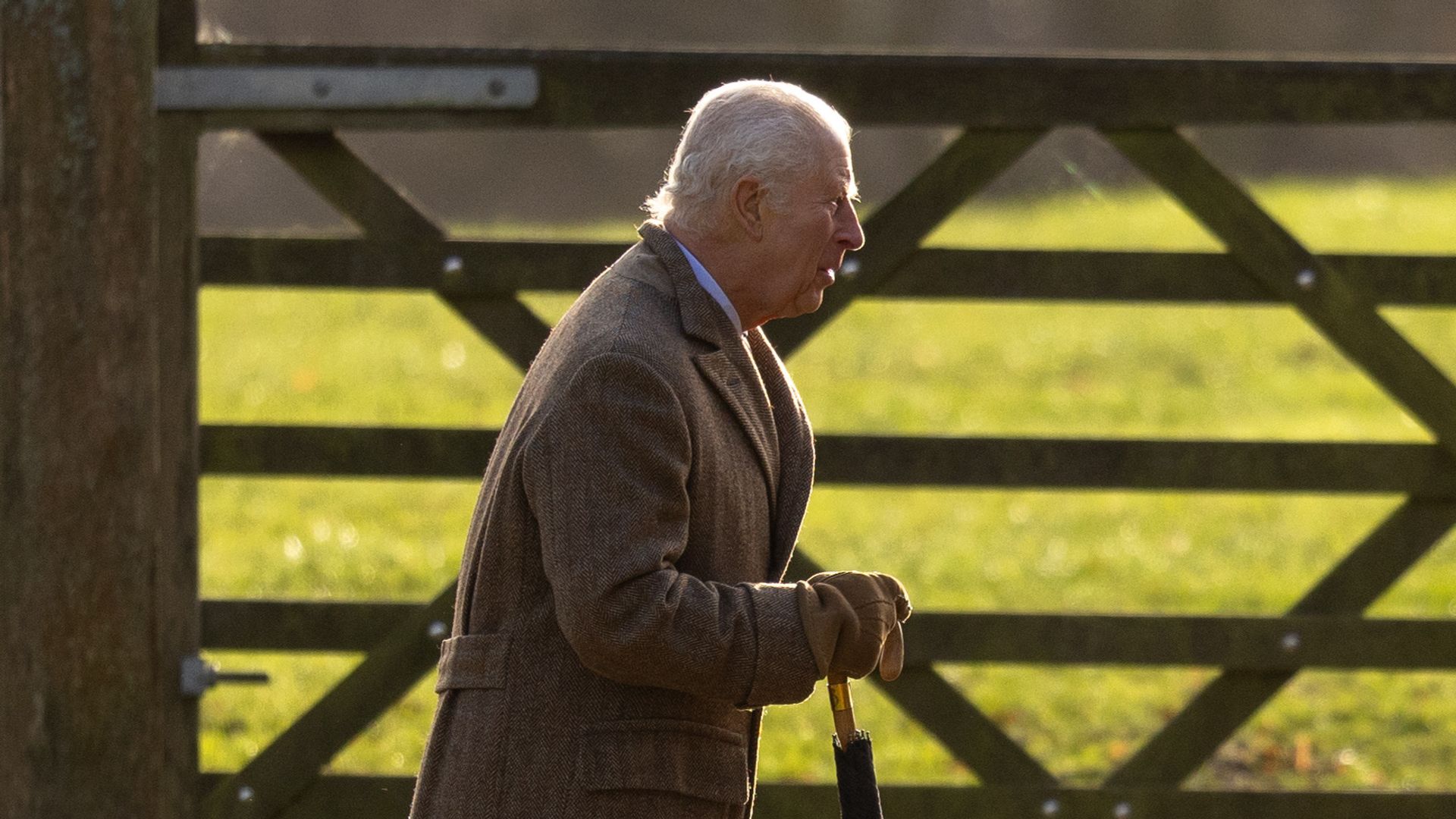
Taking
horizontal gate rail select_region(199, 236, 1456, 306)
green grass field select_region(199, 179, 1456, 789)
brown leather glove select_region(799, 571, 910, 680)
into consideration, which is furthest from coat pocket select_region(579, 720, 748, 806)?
green grass field select_region(199, 179, 1456, 789)

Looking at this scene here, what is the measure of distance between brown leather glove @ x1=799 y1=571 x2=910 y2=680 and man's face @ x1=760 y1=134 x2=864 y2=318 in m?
0.41

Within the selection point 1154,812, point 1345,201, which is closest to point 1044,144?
point 1154,812

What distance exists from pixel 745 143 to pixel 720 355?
0.97ft

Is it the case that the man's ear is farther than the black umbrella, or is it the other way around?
the black umbrella

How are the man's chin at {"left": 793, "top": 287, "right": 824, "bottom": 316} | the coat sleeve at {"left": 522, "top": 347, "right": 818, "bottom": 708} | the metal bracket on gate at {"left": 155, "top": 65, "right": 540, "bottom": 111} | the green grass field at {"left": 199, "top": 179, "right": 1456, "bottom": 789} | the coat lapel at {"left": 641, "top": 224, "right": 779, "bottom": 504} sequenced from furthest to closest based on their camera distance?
the green grass field at {"left": 199, "top": 179, "right": 1456, "bottom": 789} < the metal bracket on gate at {"left": 155, "top": 65, "right": 540, "bottom": 111} < the man's chin at {"left": 793, "top": 287, "right": 824, "bottom": 316} < the coat lapel at {"left": 641, "top": 224, "right": 779, "bottom": 504} < the coat sleeve at {"left": 522, "top": 347, "right": 818, "bottom": 708}

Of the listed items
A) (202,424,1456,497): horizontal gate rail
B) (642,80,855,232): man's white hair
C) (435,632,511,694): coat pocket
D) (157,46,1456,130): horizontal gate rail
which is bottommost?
(435,632,511,694): coat pocket

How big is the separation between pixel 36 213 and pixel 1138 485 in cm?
225

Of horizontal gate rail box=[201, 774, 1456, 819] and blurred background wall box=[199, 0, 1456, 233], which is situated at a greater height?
blurred background wall box=[199, 0, 1456, 233]

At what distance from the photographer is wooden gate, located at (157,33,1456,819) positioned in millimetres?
3660

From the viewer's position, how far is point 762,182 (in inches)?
98.3

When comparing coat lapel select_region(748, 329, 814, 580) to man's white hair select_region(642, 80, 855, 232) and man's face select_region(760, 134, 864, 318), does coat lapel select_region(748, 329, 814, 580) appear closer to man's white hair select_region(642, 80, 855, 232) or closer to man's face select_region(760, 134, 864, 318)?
man's face select_region(760, 134, 864, 318)

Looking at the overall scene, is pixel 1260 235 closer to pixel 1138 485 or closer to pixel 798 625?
pixel 1138 485

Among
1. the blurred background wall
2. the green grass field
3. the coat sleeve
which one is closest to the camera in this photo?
the coat sleeve

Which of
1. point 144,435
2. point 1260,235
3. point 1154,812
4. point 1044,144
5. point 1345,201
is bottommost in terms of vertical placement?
point 1154,812
